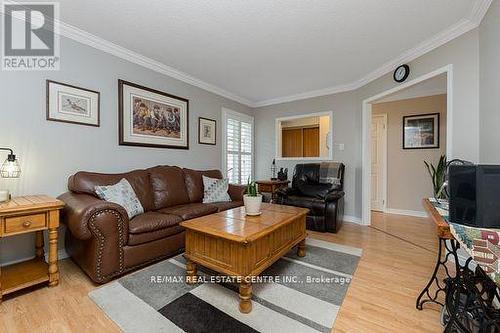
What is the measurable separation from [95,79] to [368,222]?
14.6 feet

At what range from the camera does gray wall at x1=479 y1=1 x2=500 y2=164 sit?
1.77m

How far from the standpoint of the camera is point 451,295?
54.4 inches

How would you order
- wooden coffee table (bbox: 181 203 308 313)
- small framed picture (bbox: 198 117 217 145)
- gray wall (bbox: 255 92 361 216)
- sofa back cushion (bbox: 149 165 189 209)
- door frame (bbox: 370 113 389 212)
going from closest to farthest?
wooden coffee table (bbox: 181 203 308 313) → sofa back cushion (bbox: 149 165 189 209) → small framed picture (bbox: 198 117 217 145) → gray wall (bbox: 255 92 361 216) → door frame (bbox: 370 113 389 212)

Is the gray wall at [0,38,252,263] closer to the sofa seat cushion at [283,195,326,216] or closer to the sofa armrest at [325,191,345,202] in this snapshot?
the sofa seat cushion at [283,195,326,216]

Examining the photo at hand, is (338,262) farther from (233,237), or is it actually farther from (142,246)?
(142,246)

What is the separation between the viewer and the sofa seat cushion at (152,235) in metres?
2.06

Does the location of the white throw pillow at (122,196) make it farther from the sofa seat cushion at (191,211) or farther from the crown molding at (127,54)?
the crown molding at (127,54)

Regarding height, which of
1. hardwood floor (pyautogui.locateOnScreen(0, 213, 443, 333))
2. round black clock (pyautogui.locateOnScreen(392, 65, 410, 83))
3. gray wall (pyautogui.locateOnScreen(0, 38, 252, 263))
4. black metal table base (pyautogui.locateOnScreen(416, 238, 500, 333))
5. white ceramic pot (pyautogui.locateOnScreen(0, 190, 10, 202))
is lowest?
hardwood floor (pyautogui.locateOnScreen(0, 213, 443, 333))

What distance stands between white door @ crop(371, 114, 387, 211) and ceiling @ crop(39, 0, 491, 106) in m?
1.72

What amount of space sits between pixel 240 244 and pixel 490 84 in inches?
95.8

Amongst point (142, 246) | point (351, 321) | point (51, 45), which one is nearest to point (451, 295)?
point (351, 321)

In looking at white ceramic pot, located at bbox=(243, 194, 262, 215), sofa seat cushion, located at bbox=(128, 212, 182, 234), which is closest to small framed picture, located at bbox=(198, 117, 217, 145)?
Answer: sofa seat cushion, located at bbox=(128, 212, 182, 234)

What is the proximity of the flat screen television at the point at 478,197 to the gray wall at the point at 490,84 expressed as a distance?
83 centimetres

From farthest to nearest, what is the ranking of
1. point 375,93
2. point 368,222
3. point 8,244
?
point 368,222
point 375,93
point 8,244
